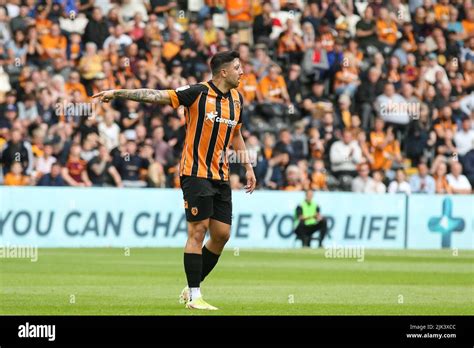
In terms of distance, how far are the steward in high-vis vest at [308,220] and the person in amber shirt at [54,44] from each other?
6.70 m

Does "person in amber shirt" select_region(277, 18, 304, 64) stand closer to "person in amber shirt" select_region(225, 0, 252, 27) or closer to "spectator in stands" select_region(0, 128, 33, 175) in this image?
"person in amber shirt" select_region(225, 0, 252, 27)

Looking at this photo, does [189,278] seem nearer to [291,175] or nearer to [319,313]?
[319,313]

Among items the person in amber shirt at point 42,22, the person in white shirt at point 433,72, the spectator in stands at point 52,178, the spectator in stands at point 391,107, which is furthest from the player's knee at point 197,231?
the person in white shirt at point 433,72

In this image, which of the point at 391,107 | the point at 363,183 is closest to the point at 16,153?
the point at 363,183

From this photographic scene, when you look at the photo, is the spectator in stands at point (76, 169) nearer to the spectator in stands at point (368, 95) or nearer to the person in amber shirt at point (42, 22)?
the person in amber shirt at point (42, 22)

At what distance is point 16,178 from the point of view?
86.8 ft

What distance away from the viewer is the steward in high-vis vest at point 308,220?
1081 inches

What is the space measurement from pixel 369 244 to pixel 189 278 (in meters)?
15.6

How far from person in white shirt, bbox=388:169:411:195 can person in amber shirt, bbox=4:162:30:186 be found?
28.5 feet

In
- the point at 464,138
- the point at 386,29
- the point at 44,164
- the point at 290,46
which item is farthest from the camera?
the point at 386,29

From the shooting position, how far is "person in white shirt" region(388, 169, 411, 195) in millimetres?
29453

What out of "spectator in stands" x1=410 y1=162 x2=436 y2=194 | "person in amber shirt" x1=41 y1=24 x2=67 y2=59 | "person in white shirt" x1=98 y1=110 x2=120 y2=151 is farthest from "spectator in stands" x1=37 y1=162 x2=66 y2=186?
"spectator in stands" x1=410 y1=162 x2=436 y2=194

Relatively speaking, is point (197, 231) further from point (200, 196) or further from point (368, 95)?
point (368, 95)

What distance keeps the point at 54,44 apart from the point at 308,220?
289 inches
